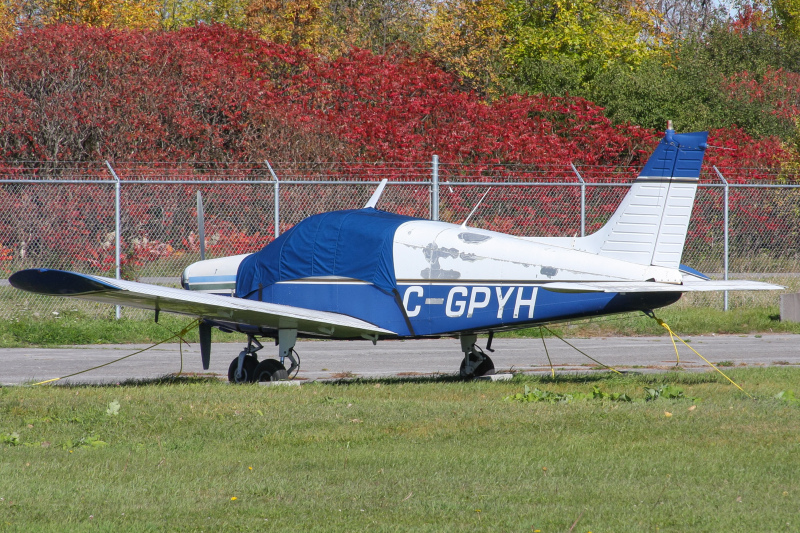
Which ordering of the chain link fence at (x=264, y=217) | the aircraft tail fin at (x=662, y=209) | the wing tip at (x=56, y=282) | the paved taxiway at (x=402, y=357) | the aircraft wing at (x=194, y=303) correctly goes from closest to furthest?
the wing tip at (x=56, y=282) < the aircraft wing at (x=194, y=303) < the aircraft tail fin at (x=662, y=209) < the paved taxiway at (x=402, y=357) < the chain link fence at (x=264, y=217)

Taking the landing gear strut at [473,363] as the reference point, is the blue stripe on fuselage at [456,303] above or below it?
above

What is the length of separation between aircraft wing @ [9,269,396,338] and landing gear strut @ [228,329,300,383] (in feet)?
0.54

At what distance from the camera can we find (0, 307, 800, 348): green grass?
15.0 m

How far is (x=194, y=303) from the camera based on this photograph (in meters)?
9.34

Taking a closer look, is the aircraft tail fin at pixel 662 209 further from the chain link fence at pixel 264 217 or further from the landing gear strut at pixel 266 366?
the chain link fence at pixel 264 217

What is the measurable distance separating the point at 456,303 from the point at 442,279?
28cm

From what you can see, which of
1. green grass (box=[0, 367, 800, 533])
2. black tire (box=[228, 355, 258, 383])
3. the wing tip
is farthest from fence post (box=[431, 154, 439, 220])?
the wing tip

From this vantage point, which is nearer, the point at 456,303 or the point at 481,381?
the point at 456,303

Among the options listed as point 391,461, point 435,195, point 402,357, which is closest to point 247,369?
point 402,357

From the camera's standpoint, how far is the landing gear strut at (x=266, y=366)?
1022cm

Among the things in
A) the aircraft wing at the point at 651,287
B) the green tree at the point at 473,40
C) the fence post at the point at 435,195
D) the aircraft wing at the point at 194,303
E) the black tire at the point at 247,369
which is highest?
the green tree at the point at 473,40

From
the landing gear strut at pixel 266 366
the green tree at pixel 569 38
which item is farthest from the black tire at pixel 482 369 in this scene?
the green tree at pixel 569 38

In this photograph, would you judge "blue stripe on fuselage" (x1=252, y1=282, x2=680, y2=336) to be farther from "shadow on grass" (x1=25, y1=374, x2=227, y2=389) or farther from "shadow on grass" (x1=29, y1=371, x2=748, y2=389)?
"shadow on grass" (x1=25, y1=374, x2=227, y2=389)

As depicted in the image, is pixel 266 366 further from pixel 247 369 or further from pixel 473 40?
pixel 473 40
